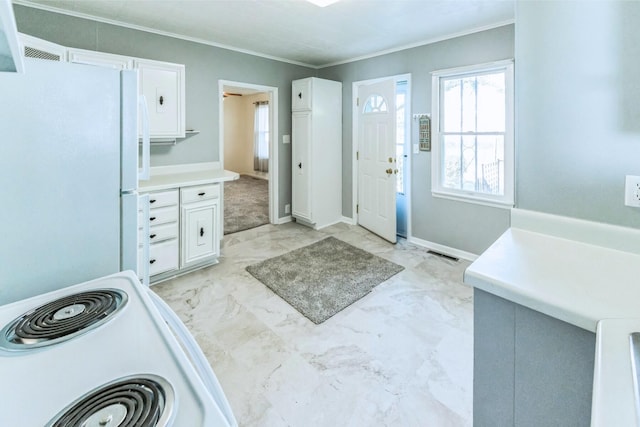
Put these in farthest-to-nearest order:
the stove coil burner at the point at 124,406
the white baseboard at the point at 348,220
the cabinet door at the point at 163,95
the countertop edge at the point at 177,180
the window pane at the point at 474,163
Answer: the white baseboard at the point at 348,220, the window pane at the point at 474,163, the cabinet door at the point at 163,95, the countertop edge at the point at 177,180, the stove coil burner at the point at 124,406

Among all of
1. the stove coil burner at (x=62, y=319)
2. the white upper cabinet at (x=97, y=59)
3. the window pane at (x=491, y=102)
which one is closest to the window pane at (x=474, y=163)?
the window pane at (x=491, y=102)

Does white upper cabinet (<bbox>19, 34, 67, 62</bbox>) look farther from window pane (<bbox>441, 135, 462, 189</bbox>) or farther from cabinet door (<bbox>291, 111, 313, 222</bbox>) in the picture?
window pane (<bbox>441, 135, 462, 189</bbox>)

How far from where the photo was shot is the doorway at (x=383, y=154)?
4102 mm

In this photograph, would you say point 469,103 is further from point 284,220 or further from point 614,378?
point 614,378

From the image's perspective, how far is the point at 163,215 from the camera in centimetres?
299

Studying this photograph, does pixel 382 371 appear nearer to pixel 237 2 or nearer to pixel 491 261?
pixel 491 261

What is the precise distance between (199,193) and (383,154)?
2.42 meters

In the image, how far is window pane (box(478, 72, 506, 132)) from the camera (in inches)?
127

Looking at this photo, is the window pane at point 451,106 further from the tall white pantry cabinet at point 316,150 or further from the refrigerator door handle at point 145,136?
the refrigerator door handle at point 145,136

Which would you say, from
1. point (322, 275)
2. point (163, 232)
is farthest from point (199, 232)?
point (322, 275)

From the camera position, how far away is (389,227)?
Answer: 13.9 ft

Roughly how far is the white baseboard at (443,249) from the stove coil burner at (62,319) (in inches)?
140

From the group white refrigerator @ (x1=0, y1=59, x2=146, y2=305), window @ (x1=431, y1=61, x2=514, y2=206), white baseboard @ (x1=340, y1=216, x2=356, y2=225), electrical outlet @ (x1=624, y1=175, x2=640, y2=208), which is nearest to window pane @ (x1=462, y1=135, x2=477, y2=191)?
window @ (x1=431, y1=61, x2=514, y2=206)

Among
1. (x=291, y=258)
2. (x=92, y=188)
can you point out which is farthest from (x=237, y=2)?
(x=291, y=258)
